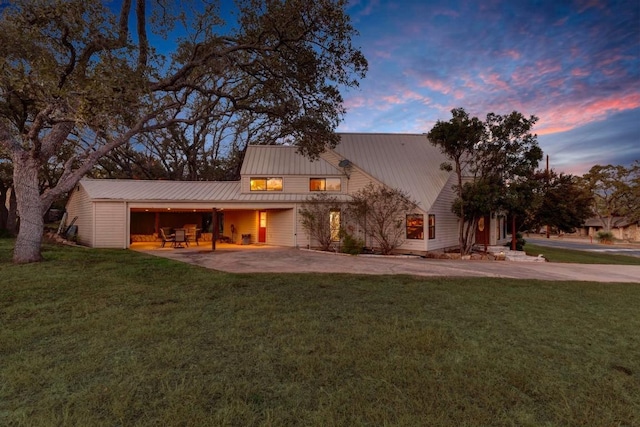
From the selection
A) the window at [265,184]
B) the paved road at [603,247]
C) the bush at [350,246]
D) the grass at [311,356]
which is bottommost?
the paved road at [603,247]

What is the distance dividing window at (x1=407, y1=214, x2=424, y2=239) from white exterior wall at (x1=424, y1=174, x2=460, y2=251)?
1.16 ft

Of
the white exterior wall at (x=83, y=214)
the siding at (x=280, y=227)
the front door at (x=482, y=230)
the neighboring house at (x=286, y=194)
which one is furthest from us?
the front door at (x=482, y=230)

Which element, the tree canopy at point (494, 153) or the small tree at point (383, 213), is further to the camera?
the small tree at point (383, 213)

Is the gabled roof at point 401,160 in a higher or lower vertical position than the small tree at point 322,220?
higher

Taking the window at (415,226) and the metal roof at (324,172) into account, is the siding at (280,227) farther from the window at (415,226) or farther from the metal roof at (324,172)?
the window at (415,226)

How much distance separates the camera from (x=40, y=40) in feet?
26.8

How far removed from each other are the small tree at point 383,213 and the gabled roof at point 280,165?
331 cm

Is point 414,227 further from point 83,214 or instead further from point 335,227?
point 83,214

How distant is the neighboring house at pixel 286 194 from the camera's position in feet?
51.2

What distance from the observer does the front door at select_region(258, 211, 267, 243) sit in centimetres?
1908

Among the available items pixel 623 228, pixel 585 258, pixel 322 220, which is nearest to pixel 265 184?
pixel 322 220

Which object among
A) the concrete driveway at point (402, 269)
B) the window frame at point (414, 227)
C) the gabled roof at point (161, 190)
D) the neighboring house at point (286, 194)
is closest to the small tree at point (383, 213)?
the window frame at point (414, 227)

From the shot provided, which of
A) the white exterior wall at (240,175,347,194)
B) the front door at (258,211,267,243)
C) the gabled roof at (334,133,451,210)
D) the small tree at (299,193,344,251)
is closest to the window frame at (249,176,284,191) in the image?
the white exterior wall at (240,175,347,194)

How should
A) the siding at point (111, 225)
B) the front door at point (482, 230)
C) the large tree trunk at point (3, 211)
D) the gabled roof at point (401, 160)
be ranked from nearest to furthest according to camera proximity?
the siding at point (111, 225)
the gabled roof at point (401, 160)
the front door at point (482, 230)
the large tree trunk at point (3, 211)
